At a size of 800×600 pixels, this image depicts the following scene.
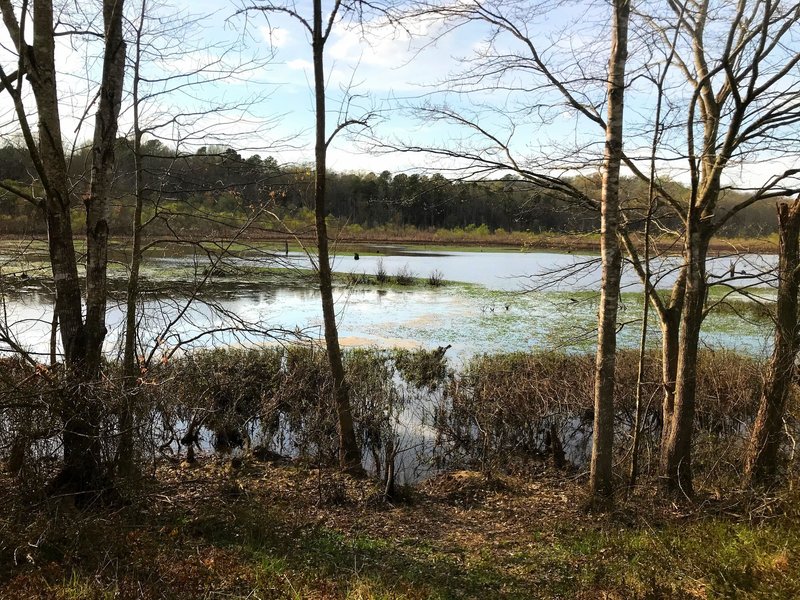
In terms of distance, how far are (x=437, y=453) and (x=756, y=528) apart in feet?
17.3

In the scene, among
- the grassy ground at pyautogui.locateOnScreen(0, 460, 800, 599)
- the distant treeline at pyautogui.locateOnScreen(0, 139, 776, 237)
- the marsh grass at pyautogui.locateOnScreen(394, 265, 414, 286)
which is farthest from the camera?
the marsh grass at pyautogui.locateOnScreen(394, 265, 414, 286)

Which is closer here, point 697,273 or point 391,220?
point 697,273

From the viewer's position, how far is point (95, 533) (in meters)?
4.35

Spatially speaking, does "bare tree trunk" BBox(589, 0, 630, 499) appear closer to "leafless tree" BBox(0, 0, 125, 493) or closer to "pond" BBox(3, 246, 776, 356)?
"pond" BBox(3, 246, 776, 356)

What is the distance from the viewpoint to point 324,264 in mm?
7465

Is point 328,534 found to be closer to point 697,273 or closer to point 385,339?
point 697,273

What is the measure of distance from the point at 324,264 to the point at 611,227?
147 inches

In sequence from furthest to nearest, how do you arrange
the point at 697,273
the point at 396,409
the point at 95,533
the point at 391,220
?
the point at 391,220
the point at 396,409
the point at 697,273
the point at 95,533

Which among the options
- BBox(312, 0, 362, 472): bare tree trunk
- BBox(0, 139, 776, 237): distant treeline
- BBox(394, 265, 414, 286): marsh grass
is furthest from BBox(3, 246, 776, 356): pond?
BBox(312, 0, 362, 472): bare tree trunk

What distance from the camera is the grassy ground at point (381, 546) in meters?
3.79

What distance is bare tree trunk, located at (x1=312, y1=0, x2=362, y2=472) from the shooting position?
7176mm

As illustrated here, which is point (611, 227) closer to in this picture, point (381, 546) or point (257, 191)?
point (381, 546)

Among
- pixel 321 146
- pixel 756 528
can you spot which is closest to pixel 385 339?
pixel 321 146

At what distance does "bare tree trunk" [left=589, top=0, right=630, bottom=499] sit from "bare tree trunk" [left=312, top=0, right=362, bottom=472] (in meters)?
3.48
